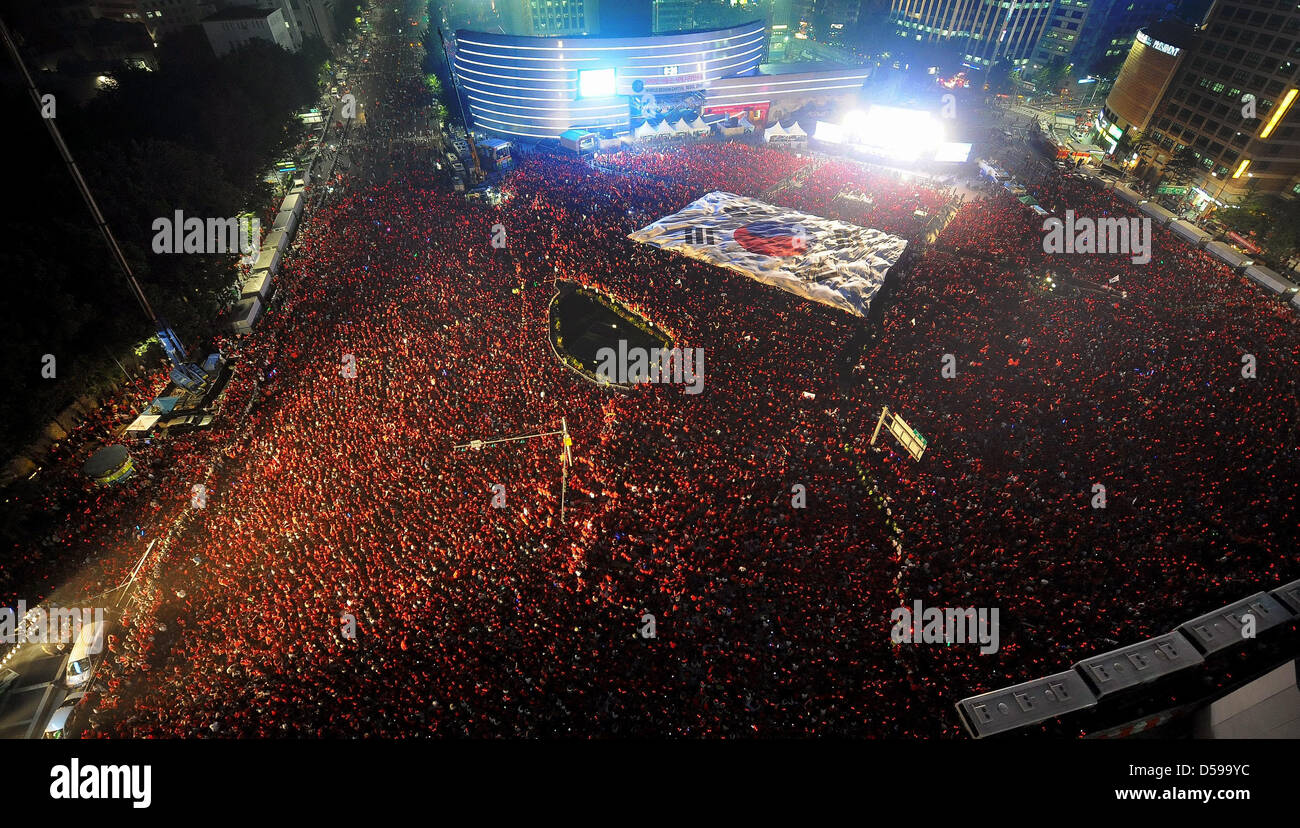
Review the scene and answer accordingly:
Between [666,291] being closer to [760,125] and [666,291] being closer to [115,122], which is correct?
[115,122]

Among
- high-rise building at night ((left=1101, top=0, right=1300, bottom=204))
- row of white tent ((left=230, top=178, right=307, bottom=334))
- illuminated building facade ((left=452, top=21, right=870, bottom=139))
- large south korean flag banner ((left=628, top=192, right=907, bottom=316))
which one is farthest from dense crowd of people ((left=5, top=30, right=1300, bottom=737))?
illuminated building facade ((left=452, top=21, right=870, bottom=139))

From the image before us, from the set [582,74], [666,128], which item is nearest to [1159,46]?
[666,128]

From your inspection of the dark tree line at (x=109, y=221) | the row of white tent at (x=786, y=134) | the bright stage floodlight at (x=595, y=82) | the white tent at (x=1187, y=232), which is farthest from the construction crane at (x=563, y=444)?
the bright stage floodlight at (x=595, y=82)

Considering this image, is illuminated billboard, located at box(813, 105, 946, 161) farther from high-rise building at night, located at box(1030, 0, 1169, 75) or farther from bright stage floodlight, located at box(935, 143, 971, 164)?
high-rise building at night, located at box(1030, 0, 1169, 75)

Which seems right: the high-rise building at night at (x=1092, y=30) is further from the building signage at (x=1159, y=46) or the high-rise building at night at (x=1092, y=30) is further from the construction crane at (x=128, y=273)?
the construction crane at (x=128, y=273)

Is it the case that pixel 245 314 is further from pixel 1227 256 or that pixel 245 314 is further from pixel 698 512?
pixel 1227 256

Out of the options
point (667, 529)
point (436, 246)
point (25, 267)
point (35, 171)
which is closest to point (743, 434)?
point (667, 529)
